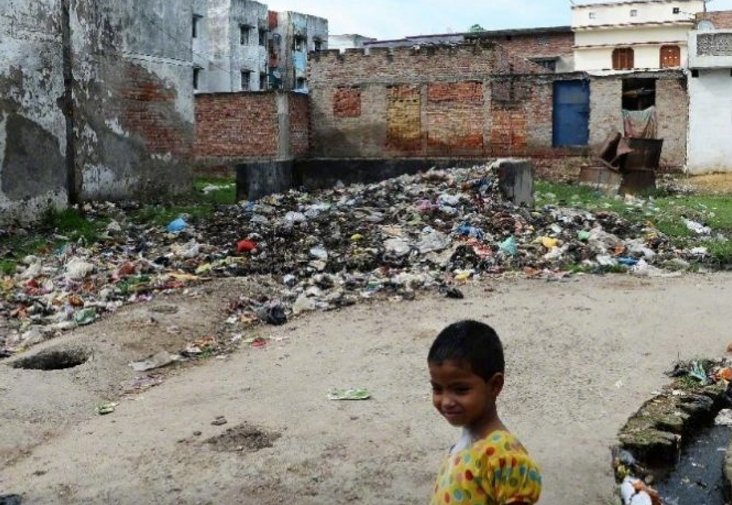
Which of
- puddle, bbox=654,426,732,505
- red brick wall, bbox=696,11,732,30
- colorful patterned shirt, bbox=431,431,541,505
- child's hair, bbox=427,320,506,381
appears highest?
red brick wall, bbox=696,11,732,30

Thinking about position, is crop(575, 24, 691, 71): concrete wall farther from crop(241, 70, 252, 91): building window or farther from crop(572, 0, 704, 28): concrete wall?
crop(241, 70, 252, 91): building window

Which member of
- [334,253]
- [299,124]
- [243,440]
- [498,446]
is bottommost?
[243,440]

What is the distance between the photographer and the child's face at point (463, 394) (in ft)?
6.96

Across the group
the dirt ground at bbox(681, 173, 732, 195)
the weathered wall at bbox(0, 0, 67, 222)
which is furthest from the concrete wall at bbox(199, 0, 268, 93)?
the weathered wall at bbox(0, 0, 67, 222)

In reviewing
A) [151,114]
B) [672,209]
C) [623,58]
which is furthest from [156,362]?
[623,58]

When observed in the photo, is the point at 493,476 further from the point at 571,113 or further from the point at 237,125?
the point at 237,125

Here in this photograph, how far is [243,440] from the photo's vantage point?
429cm

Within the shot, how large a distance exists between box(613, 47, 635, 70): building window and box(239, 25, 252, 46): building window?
1571 cm

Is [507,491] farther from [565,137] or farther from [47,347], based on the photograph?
[565,137]

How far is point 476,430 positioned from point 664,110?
63.9ft

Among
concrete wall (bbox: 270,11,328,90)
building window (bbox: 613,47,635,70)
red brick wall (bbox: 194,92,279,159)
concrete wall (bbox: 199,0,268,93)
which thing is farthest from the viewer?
concrete wall (bbox: 270,11,328,90)

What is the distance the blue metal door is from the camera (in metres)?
20.5

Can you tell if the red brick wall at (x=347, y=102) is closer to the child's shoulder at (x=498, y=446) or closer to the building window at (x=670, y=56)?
the building window at (x=670, y=56)

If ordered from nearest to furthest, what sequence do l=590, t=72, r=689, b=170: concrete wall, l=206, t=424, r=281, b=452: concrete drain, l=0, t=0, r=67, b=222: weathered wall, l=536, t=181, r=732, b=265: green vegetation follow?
l=206, t=424, r=281, b=452: concrete drain, l=536, t=181, r=732, b=265: green vegetation, l=0, t=0, r=67, b=222: weathered wall, l=590, t=72, r=689, b=170: concrete wall
